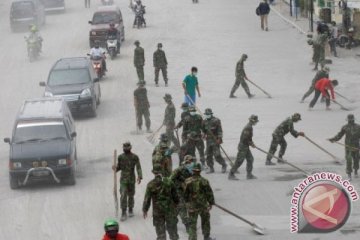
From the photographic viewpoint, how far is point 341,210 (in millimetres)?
21359

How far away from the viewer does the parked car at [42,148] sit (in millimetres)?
25812

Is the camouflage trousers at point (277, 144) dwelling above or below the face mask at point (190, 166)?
below

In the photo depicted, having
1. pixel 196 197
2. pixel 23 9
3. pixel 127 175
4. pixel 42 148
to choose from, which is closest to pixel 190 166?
pixel 196 197

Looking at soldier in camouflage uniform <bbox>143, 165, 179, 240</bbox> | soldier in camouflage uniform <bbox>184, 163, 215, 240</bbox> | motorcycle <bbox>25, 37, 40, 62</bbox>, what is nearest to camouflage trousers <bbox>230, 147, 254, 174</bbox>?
soldier in camouflage uniform <bbox>184, 163, 215, 240</bbox>

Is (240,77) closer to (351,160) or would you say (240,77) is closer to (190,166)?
(351,160)

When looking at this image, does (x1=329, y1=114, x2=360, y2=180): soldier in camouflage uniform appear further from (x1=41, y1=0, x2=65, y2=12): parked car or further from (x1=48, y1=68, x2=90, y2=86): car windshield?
(x1=41, y1=0, x2=65, y2=12): parked car

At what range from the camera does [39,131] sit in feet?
88.9

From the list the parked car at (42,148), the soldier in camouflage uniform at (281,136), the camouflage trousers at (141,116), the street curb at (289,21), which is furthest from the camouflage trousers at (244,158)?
the street curb at (289,21)

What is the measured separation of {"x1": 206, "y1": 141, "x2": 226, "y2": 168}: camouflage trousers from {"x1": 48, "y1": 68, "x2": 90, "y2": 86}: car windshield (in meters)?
10.2

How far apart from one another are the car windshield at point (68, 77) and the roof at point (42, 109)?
6866 mm

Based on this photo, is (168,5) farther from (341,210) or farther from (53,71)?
(341,210)

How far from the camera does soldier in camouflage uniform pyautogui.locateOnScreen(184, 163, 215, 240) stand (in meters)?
19.5

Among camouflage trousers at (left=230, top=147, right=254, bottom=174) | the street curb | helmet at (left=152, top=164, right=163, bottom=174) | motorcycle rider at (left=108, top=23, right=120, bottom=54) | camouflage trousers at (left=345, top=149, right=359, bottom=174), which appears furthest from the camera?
the street curb

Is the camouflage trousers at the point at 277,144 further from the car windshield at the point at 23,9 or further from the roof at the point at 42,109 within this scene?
the car windshield at the point at 23,9
